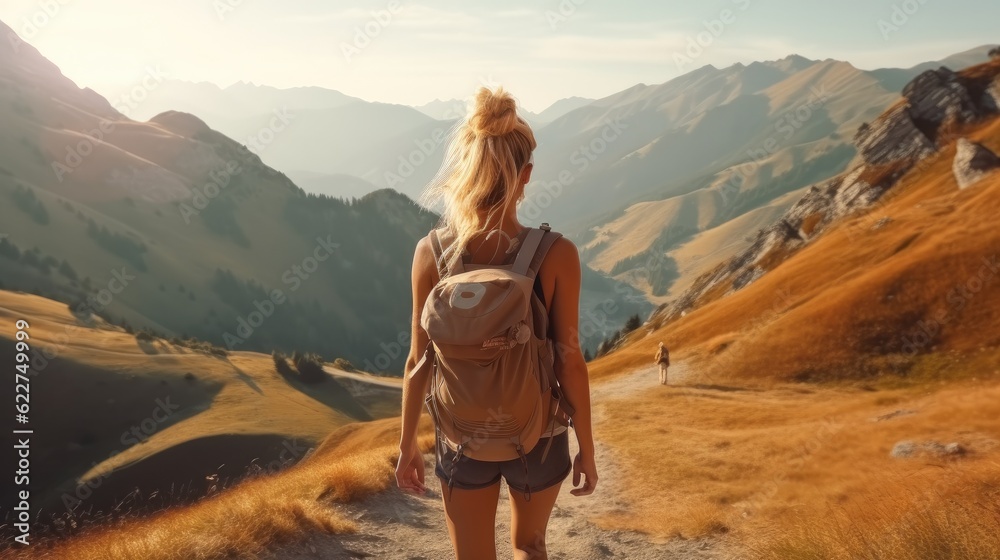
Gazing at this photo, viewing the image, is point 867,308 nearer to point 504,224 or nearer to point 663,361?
point 663,361

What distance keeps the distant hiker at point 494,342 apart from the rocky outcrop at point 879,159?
9689cm

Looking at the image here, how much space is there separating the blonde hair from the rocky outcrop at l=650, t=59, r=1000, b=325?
318 feet

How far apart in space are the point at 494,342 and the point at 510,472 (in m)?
0.83

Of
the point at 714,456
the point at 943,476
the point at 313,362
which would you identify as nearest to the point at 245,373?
the point at 313,362

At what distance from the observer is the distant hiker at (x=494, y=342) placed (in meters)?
3.61

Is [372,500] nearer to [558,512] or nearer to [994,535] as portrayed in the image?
[558,512]

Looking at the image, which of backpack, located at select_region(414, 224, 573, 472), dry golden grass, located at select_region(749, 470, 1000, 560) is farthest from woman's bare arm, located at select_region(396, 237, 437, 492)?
dry golden grass, located at select_region(749, 470, 1000, 560)

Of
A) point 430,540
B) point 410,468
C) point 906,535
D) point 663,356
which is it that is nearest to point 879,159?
point 663,356

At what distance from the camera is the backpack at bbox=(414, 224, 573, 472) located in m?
3.55

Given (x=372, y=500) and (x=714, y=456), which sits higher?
(x=372, y=500)

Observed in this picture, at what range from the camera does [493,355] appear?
11.8 ft

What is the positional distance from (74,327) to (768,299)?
10558 cm

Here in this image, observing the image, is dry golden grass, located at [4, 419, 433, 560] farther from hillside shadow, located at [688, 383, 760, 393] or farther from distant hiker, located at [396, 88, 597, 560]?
hillside shadow, located at [688, 383, 760, 393]

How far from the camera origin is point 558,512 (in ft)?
44.8
